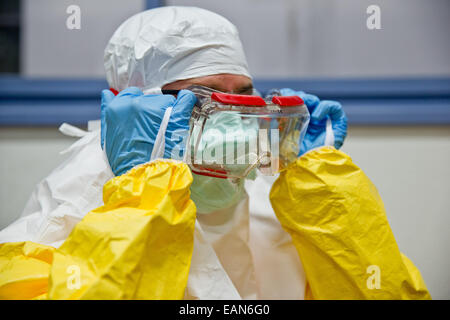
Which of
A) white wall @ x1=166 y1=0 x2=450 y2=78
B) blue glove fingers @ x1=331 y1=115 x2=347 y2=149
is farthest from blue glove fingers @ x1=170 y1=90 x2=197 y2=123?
white wall @ x1=166 y1=0 x2=450 y2=78

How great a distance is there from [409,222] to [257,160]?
0.71m

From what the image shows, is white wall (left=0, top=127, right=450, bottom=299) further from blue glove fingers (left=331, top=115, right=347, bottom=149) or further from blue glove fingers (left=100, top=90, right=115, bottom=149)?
blue glove fingers (left=100, top=90, right=115, bottom=149)

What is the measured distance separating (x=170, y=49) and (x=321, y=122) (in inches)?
15.4

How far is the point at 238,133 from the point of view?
69cm

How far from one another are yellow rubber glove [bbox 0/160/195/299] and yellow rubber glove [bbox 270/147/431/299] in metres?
0.26

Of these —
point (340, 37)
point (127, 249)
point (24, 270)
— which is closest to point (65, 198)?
point (24, 270)

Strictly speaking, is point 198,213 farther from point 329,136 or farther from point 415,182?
point 415,182

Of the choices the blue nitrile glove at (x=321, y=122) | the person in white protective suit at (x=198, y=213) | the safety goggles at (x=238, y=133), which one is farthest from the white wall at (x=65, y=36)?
the blue nitrile glove at (x=321, y=122)

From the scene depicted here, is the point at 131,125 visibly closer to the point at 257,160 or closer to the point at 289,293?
the point at 257,160

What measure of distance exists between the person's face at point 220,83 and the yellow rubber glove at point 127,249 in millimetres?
235

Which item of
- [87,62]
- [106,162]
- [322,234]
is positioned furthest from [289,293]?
[87,62]

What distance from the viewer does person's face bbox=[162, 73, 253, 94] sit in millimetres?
786

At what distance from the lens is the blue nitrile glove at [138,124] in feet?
2.09
